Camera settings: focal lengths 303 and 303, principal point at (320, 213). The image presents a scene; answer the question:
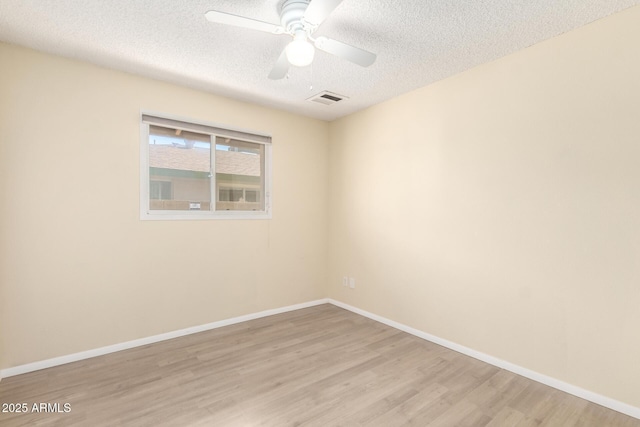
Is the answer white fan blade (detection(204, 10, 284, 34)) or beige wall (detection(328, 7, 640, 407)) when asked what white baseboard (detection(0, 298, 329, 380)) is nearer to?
beige wall (detection(328, 7, 640, 407))

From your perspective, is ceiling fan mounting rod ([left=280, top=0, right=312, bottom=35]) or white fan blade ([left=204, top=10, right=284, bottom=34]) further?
ceiling fan mounting rod ([left=280, top=0, right=312, bottom=35])

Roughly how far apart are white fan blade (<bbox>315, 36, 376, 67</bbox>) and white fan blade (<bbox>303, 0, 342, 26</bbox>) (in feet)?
0.51

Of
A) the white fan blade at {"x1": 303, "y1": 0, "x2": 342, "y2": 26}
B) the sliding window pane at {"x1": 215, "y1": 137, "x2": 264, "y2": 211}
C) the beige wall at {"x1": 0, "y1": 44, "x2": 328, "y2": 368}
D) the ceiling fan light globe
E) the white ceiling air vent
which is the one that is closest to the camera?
the white fan blade at {"x1": 303, "y1": 0, "x2": 342, "y2": 26}

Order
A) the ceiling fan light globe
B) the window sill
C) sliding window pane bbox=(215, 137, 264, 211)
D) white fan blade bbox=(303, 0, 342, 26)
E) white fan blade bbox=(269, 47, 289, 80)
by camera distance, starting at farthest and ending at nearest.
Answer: sliding window pane bbox=(215, 137, 264, 211), the window sill, white fan blade bbox=(269, 47, 289, 80), the ceiling fan light globe, white fan blade bbox=(303, 0, 342, 26)

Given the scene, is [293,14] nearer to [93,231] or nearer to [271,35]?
[271,35]

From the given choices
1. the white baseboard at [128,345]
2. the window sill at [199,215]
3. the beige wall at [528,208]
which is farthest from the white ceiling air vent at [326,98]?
the white baseboard at [128,345]

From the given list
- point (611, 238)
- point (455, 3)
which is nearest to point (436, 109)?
point (455, 3)

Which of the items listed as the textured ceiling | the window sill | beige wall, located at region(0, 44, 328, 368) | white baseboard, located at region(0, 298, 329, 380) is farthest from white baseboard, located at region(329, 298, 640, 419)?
the textured ceiling

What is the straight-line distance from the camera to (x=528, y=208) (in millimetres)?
2301

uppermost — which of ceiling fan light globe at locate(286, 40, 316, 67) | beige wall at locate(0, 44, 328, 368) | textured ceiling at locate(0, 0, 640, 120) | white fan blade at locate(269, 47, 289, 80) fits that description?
textured ceiling at locate(0, 0, 640, 120)

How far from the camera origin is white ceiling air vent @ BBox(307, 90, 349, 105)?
3.17 metres

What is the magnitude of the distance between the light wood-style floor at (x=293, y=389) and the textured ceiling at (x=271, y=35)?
2.48 meters

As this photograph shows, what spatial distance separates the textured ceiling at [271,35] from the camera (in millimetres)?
1854

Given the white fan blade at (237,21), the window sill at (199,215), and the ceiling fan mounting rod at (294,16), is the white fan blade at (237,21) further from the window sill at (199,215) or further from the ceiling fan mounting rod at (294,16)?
the window sill at (199,215)
